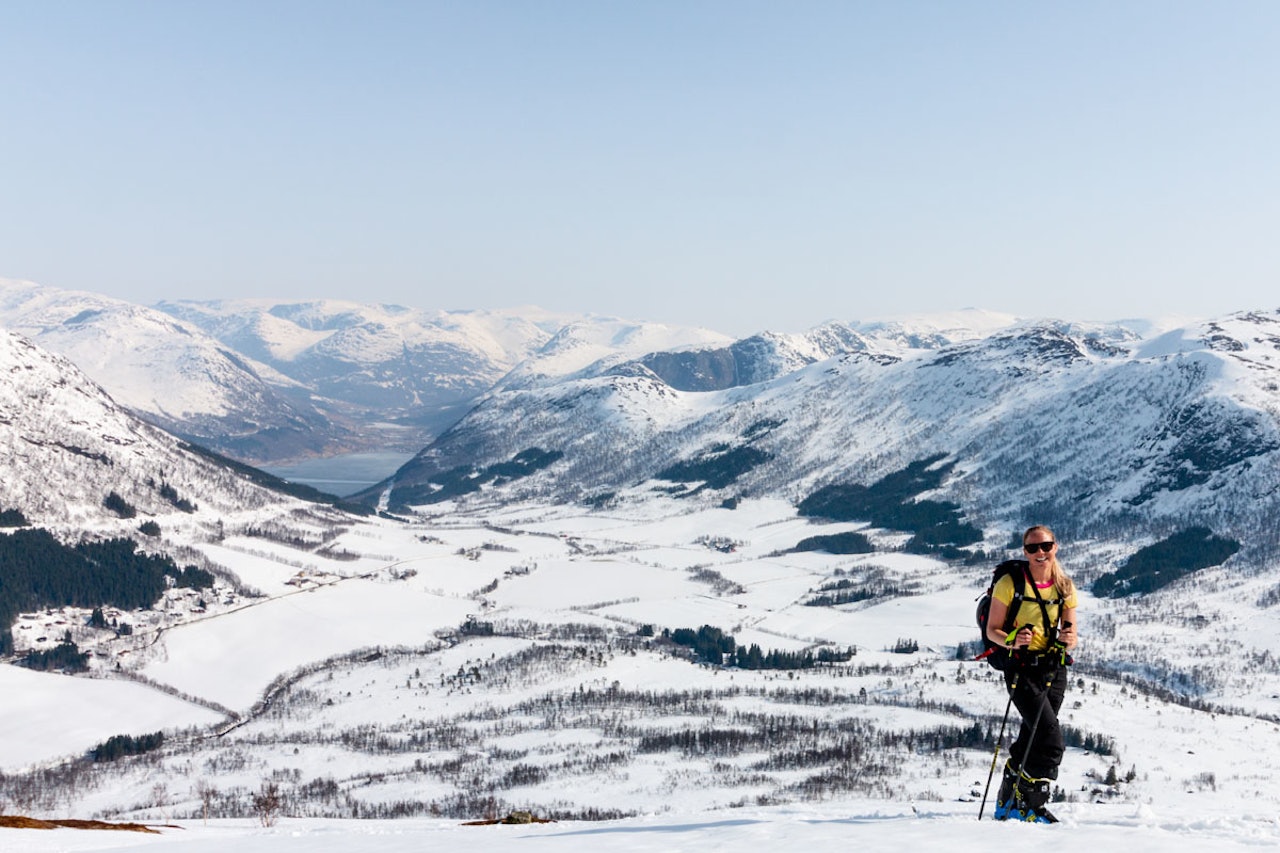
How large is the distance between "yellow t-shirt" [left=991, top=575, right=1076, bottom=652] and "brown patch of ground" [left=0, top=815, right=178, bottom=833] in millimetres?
35889

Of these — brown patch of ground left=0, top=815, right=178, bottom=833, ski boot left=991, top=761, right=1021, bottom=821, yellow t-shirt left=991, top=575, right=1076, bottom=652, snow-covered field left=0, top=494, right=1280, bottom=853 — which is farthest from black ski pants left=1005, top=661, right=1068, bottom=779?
snow-covered field left=0, top=494, right=1280, bottom=853

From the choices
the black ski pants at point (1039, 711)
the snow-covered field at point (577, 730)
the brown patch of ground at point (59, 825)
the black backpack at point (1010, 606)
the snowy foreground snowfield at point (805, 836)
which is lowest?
the snow-covered field at point (577, 730)

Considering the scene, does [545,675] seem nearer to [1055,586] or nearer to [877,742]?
[877,742]

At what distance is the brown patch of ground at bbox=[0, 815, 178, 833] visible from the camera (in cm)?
3675

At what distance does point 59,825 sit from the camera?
39438mm

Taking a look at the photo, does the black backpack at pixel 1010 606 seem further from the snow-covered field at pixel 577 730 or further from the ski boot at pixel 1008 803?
the snow-covered field at pixel 577 730

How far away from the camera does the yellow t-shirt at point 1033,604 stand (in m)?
22.2

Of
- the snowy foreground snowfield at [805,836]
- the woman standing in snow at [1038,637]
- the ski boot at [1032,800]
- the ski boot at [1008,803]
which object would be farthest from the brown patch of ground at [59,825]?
the woman standing in snow at [1038,637]

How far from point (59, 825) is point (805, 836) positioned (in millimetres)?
32593

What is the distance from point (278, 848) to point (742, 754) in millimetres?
107341

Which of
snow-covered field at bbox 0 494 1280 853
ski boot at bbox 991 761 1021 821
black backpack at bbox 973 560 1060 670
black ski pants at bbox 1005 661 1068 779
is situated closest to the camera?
black backpack at bbox 973 560 1060 670

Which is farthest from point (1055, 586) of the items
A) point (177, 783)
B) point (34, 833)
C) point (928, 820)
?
point (177, 783)

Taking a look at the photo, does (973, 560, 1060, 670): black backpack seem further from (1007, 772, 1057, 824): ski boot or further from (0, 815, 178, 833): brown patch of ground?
(0, 815, 178, 833): brown patch of ground

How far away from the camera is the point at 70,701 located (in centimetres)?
16488
